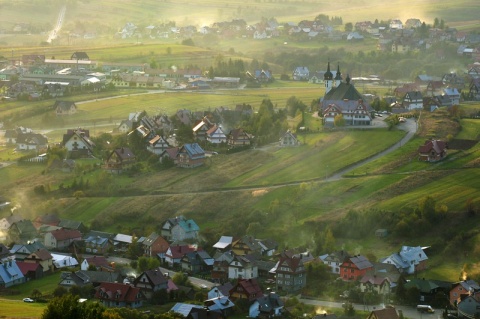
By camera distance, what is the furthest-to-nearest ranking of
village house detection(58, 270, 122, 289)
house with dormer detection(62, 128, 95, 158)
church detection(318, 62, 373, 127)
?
church detection(318, 62, 373, 127), house with dormer detection(62, 128, 95, 158), village house detection(58, 270, 122, 289)

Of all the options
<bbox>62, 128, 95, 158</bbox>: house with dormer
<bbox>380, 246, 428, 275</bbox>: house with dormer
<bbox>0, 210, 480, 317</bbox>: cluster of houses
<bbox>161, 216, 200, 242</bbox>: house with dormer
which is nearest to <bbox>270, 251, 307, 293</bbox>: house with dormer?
<bbox>0, 210, 480, 317</bbox>: cluster of houses

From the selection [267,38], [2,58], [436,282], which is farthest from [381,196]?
[267,38]

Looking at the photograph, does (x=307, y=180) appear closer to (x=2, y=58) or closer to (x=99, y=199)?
(x=99, y=199)

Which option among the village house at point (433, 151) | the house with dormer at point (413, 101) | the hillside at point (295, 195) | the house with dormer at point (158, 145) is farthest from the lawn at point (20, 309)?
the house with dormer at point (413, 101)

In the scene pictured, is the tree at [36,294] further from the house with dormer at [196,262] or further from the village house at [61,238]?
the village house at [61,238]

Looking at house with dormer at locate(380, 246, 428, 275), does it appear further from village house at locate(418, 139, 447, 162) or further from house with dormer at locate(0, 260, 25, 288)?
house with dormer at locate(0, 260, 25, 288)

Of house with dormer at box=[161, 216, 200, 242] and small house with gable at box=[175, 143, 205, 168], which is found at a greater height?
small house with gable at box=[175, 143, 205, 168]

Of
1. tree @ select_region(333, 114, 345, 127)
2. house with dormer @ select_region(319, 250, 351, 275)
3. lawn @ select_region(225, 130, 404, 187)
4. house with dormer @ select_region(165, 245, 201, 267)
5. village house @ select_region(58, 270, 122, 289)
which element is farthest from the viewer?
tree @ select_region(333, 114, 345, 127)
